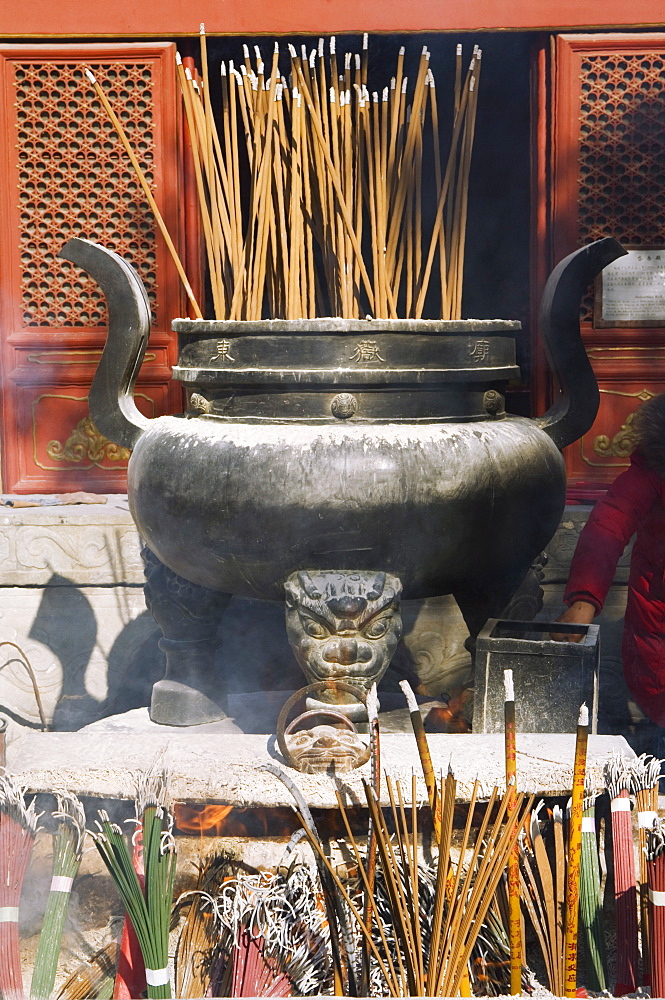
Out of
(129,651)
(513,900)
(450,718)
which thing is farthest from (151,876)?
(129,651)

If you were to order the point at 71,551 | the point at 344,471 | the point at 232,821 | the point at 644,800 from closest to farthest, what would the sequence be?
the point at 644,800
the point at 232,821
the point at 344,471
the point at 71,551

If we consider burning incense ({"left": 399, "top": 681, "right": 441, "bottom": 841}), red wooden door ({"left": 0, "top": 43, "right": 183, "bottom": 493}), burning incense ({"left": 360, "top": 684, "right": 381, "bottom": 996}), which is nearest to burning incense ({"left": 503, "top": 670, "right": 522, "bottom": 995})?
burning incense ({"left": 399, "top": 681, "right": 441, "bottom": 841})

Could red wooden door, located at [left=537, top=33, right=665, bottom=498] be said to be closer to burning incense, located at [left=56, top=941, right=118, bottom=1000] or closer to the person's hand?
the person's hand

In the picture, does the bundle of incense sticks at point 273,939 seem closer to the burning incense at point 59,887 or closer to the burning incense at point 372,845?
the burning incense at point 372,845

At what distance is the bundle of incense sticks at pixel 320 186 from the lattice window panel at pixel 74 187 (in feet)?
4.66

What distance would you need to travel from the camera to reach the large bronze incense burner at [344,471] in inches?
101

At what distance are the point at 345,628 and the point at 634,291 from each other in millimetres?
2211

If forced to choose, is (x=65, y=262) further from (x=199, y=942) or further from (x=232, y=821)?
(x=199, y=942)

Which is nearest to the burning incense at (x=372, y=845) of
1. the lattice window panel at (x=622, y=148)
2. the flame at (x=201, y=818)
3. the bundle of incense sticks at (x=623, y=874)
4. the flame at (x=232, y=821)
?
the flame at (x=232, y=821)

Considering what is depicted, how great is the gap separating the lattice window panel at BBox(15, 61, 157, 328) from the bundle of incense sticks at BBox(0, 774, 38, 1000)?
2446mm

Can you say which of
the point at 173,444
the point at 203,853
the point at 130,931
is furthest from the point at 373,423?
the point at 130,931

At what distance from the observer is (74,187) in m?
4.34

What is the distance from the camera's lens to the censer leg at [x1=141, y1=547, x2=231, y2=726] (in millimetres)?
3121

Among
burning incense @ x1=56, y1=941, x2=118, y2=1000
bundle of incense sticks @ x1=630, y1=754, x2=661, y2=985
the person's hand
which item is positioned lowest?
burning incense @ x1=56, y1=941, x2=118, y2=1000
